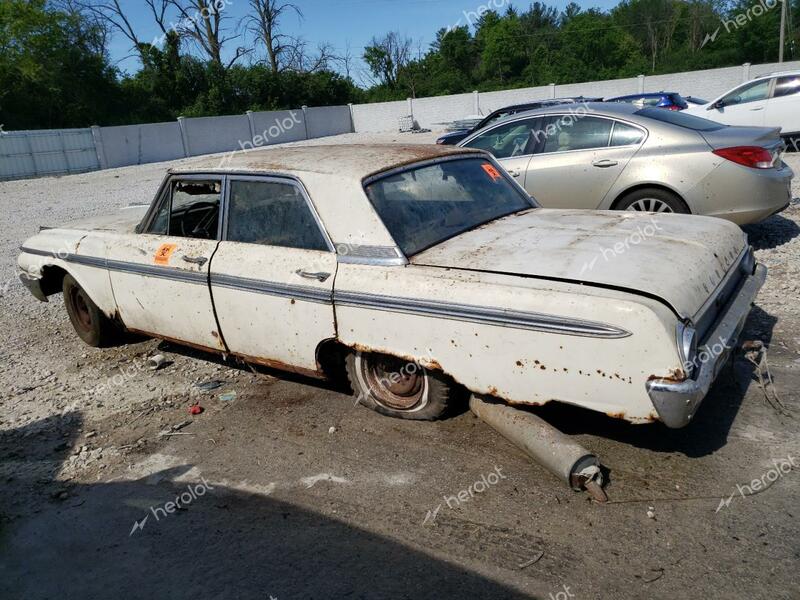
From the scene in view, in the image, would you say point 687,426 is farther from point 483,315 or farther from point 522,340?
point 483,315

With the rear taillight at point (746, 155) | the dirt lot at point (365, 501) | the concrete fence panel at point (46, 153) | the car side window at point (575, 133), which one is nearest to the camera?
the dirt lot at point (365, 501)

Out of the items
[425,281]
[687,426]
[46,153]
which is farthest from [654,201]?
[46,153]

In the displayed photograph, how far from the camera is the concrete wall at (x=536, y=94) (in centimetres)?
2891

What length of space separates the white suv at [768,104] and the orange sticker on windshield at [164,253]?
38.8 ft

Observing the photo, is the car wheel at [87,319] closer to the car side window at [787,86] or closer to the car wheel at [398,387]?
the car wheel at [398,387]

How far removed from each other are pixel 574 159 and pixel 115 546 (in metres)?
5.34

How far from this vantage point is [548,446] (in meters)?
2.98

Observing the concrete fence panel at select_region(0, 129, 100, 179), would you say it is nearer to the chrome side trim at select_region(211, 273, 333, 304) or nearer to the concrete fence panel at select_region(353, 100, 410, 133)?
the concrete fence panel at select_region(353, 100, 410, 133)

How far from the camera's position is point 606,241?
3291 millimetres

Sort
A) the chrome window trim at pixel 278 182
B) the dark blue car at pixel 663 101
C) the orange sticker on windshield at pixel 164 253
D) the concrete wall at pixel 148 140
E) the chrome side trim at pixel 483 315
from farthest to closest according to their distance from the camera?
the concrete wall at pixel 148 140 < the dark blue car at pixel 663 101 < the orange sticker on windshield at pixel 164 253 < the chrome window trim at pixel 278 182 < the chrome side trim at pixel 483 315

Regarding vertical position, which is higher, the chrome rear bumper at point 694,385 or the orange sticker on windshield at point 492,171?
the orange sticker on windshield at point 492,171

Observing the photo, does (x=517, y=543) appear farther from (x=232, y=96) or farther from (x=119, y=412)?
(x=232, y=96)

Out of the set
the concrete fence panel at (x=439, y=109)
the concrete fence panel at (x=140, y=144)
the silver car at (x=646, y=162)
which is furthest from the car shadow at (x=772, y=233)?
the concrete fence panel at (x=439, y=109)

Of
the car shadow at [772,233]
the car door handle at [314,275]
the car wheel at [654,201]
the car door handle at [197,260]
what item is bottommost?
the car shadow at [772,233]
